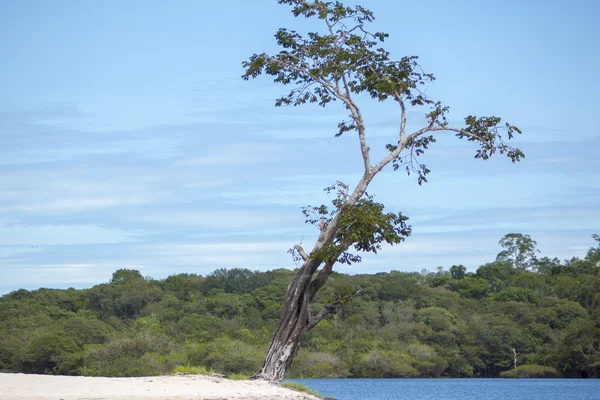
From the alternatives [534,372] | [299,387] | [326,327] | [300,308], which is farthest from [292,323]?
[326,327]

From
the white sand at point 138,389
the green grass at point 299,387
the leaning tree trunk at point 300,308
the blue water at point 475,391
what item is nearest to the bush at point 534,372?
the blue water at point 475,391

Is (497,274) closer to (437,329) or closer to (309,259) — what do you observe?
(437,329)

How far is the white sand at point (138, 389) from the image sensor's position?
14398 mm

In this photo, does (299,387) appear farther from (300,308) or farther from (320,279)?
(320,279)

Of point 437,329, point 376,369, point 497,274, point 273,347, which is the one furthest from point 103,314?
point 273,347

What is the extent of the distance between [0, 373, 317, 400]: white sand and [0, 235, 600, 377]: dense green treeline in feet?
90.9

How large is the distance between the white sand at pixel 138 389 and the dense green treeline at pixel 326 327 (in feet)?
90.9

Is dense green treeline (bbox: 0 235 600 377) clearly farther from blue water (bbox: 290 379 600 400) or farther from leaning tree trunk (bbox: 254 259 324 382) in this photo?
leaning tree trunk (bbox: 254 259 324 382)

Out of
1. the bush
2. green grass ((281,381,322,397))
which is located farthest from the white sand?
the bush

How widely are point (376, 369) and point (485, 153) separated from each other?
135ft

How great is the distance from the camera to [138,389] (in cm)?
1555

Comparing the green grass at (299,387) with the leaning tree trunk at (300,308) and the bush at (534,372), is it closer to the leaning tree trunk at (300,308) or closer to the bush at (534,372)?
the leaning tree trunk at (300,308)

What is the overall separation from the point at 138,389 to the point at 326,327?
4843 centimetres

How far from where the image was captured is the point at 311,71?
65.9 feet
